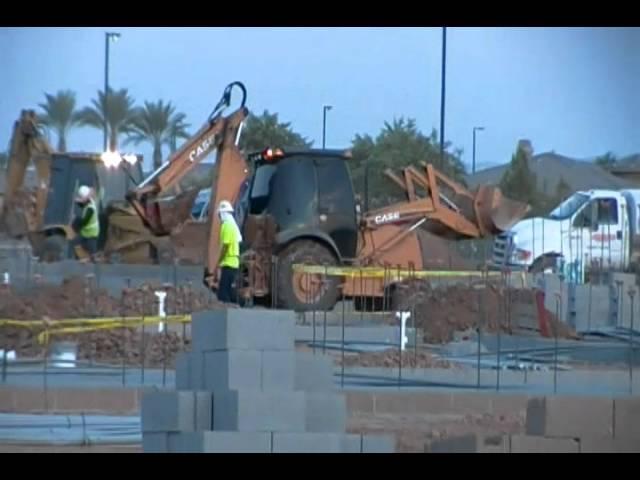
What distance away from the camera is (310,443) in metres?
13.4

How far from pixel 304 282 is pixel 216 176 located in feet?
6.81

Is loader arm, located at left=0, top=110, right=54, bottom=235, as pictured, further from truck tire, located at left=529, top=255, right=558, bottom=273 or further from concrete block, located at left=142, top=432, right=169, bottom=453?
concrete block, located at left=142, top=432, right=169, bottom=453

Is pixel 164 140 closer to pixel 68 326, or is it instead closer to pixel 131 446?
pixel 68 326

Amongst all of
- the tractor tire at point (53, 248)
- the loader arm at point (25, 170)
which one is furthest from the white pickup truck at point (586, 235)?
the loader arm at point (25, 170)

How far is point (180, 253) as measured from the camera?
33.1 meters

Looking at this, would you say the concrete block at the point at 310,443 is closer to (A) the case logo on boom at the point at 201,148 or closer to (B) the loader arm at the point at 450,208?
(A) the case logo on boom at the point at 201,148

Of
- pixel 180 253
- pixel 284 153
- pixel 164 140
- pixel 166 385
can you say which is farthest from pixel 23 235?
pixel 164 140

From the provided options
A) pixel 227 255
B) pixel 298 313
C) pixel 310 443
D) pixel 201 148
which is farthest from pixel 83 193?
pixel 310 443

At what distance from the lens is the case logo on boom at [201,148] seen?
2895 cm

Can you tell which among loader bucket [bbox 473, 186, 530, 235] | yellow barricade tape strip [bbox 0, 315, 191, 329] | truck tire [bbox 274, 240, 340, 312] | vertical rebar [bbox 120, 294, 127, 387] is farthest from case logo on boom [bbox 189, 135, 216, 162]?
loader bucket [bbox 473, 186, 530, 235]

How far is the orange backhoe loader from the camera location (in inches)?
1110

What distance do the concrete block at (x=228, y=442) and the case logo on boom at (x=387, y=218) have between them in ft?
57.0

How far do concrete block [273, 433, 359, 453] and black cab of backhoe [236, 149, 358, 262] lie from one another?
1501cm
